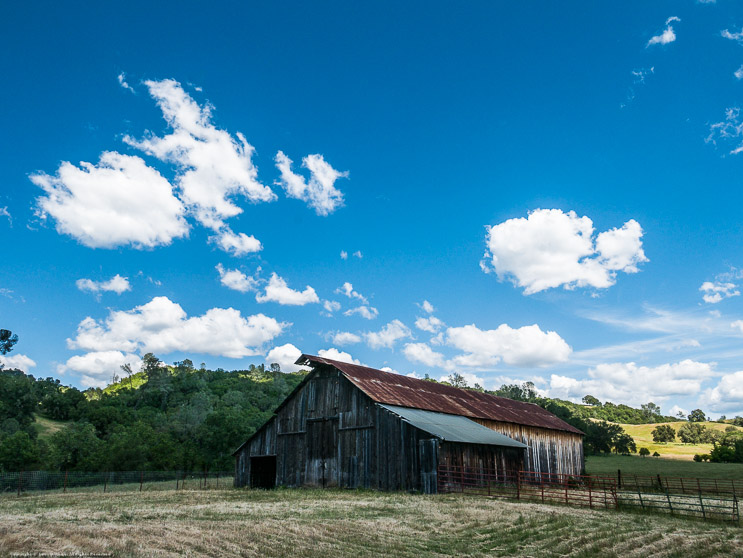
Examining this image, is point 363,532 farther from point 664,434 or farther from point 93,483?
point 664,434

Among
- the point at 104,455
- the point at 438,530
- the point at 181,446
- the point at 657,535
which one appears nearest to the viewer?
the point at 657,535

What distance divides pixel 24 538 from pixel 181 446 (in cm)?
5575

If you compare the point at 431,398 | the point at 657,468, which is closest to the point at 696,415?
the point at 657,468

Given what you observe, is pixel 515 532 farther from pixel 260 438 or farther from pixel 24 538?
pixel 260 438

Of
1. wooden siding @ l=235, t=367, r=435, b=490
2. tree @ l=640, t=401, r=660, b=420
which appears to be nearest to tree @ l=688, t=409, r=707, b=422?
tree @ l=640, t=401, r=660, b=420

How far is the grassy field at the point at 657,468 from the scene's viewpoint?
61.5 metres

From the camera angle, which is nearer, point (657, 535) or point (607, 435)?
point (657, 535)

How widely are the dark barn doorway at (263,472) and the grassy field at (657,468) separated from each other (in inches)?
1410

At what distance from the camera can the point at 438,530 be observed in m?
17.3

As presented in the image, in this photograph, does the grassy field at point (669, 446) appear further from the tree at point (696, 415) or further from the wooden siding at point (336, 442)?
the wooden siding at point (336, 442)

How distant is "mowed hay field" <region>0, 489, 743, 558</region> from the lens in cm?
1298

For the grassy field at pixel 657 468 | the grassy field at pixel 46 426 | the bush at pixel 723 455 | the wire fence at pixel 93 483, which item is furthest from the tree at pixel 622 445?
the grassy field at pixel 46 426

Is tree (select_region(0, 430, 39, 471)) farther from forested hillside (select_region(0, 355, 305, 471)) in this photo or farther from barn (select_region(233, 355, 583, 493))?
barn (select_region(233, 355, 583, 493))

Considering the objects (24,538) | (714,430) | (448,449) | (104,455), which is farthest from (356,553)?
(714,430)
